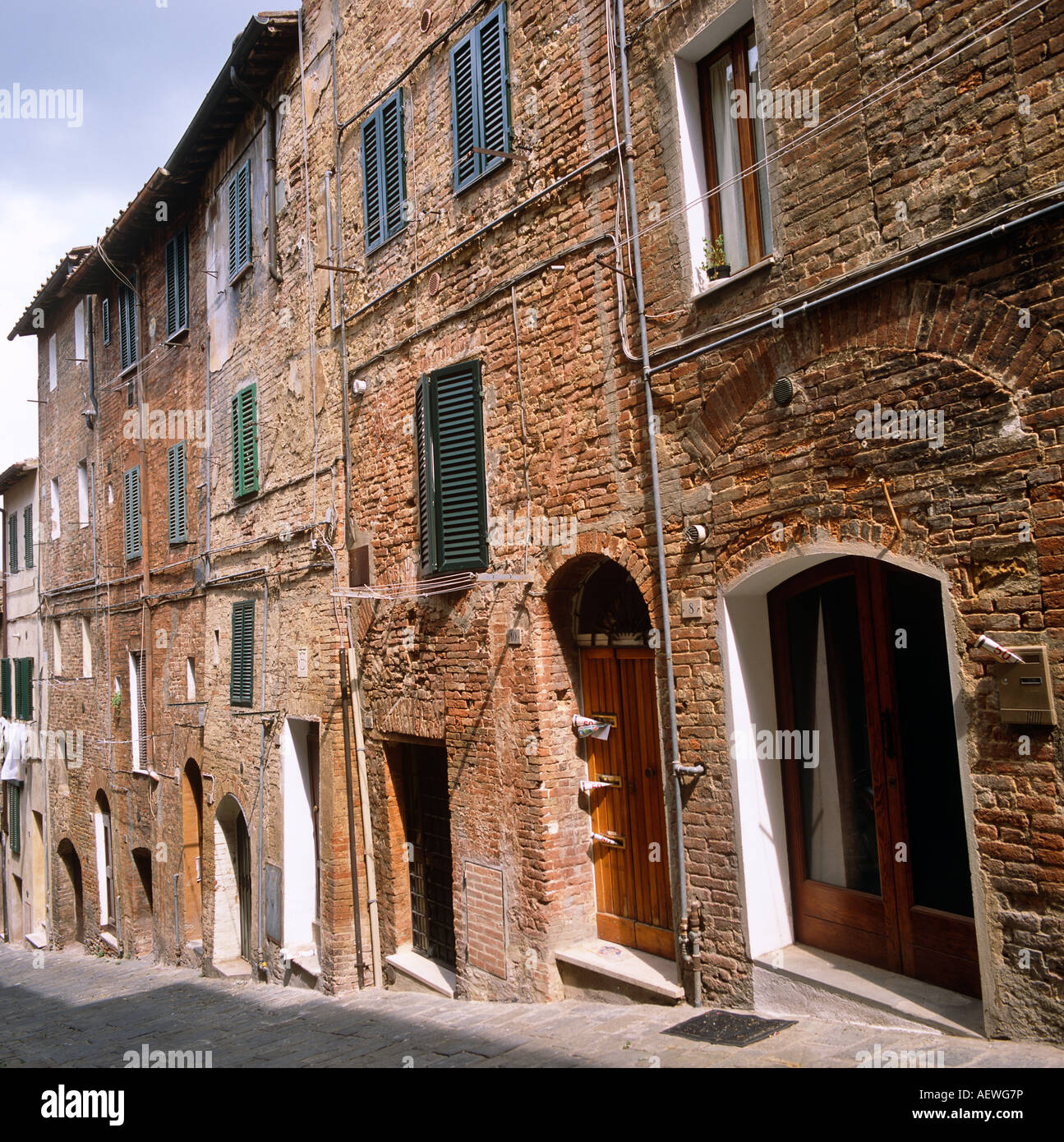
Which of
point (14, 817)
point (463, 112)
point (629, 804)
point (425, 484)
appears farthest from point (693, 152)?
point (14, 817)

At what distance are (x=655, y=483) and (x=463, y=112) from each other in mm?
3986

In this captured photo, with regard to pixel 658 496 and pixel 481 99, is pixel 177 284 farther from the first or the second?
pixel 658 496

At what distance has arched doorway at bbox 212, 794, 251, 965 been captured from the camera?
43.8ft

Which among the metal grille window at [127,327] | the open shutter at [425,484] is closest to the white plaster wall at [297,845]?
the open shutter at [425,484]

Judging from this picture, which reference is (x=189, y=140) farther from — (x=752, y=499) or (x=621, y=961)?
(x=621, y=961)

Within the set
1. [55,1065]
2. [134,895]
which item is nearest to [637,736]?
[55,1065]

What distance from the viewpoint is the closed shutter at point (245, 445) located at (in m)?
12.6

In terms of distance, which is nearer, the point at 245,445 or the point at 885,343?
the point at 885,343

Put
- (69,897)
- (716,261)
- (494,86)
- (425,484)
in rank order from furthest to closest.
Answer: (69,897) → (425,484) → (494,86) → (716,261)

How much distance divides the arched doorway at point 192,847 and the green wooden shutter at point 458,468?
7887 millimetres

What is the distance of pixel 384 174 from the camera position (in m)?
9.47

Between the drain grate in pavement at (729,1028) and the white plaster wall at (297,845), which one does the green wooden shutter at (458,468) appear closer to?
the drain grate in pavement at (729,1028)

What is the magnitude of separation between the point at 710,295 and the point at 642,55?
1788 mm
